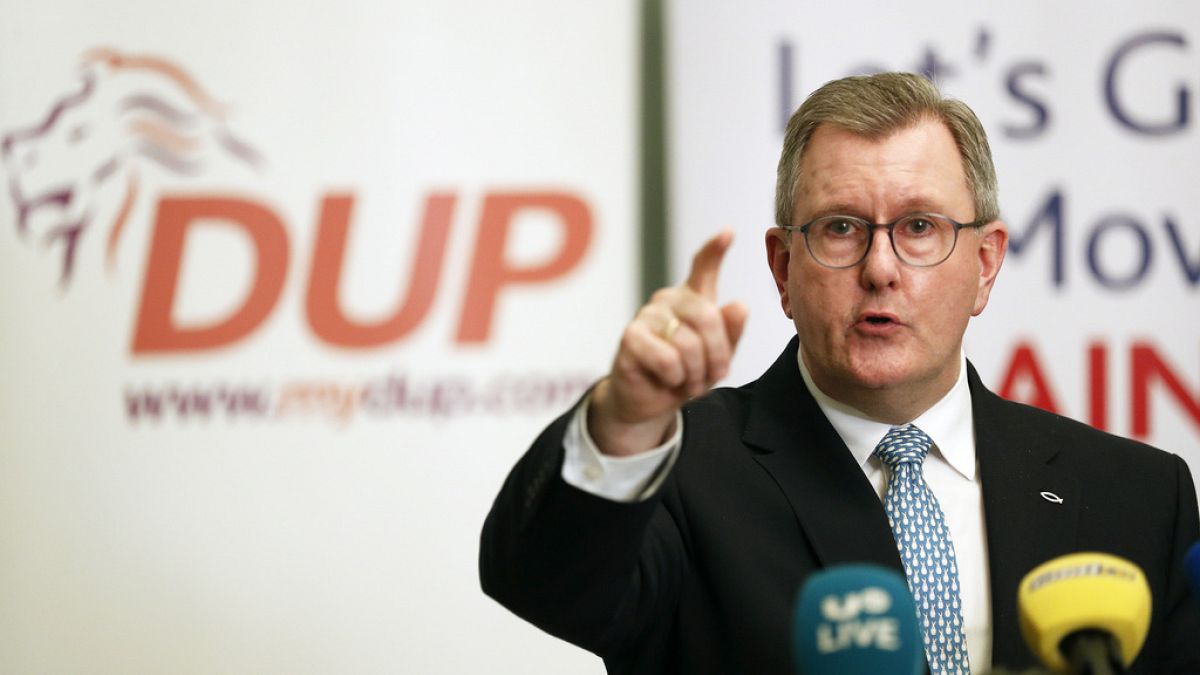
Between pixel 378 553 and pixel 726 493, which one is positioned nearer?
pixel 726 493

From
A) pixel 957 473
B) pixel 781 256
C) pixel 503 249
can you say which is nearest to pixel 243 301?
pixel 503 249

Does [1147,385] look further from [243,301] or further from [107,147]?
[107,147]

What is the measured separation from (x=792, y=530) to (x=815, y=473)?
0.32ft

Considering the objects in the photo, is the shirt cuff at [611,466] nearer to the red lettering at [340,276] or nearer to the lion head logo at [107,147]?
the red lettering at [340,276]

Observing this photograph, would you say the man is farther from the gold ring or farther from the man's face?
the gold ring

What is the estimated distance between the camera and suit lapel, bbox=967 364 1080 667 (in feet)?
6.11

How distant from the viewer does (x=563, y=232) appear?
3605 millimetres

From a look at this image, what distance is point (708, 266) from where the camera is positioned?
1383mm

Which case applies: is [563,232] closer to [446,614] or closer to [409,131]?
[409,131]

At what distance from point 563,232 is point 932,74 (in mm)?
1062

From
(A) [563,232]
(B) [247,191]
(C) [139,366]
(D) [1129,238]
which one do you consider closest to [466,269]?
(A) [563,232]

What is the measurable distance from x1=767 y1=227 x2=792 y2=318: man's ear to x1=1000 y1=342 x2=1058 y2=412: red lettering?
156 centimetres

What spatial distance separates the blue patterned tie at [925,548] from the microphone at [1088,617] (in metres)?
0.61

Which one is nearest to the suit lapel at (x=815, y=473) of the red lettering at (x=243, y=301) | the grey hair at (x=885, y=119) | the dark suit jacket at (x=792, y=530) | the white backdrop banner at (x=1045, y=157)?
the dark suit jacket at (x=792, y=530)
